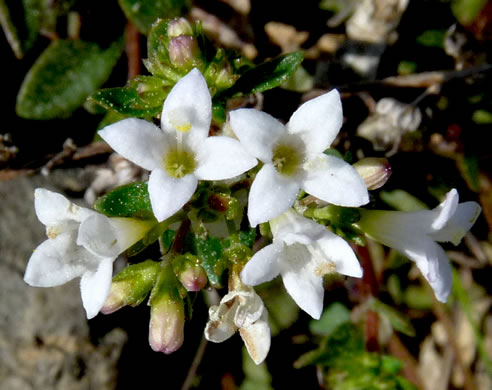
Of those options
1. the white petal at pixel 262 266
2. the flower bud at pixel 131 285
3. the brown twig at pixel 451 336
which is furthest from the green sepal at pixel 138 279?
the brown twig at pixel 451 336

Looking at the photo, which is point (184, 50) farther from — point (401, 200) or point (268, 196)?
point (401, 200)

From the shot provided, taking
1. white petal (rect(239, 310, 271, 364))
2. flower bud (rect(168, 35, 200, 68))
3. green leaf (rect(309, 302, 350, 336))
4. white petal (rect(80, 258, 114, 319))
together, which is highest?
flower bud (rect(168, 35, 200, 68))

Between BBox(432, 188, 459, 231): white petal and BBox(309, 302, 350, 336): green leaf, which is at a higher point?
BBox(432, 188, 459, 231): white petal

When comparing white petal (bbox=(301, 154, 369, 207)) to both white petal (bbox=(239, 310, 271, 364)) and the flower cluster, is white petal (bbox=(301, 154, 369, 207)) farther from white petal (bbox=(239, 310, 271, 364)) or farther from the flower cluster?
white petal (bbox=(239, 310, 271, 364))

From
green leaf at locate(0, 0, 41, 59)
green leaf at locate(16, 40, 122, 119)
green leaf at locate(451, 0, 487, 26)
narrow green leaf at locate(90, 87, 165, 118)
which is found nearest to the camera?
narrow green leaf at locate(90, 87, 165, 118)

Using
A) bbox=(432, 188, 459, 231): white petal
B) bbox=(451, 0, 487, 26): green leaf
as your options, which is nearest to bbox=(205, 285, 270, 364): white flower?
bbox=(432, 188, 459, 231): white petal

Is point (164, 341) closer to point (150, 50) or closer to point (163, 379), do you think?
point (150, 50)
